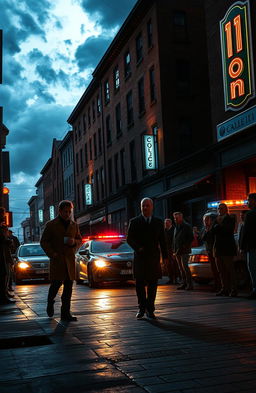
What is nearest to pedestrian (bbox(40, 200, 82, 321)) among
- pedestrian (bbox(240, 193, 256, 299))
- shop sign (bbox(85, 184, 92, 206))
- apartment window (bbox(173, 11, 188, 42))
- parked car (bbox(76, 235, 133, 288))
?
pedestrian (bbox(240, 193, 256, 299))

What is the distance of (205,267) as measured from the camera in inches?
518

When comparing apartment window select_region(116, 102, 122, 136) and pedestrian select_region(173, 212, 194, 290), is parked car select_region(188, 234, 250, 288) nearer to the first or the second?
pedestrian select_region(173, 212, 194, 290)

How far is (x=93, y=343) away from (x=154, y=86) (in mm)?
24696

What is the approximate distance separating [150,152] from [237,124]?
9161 mm

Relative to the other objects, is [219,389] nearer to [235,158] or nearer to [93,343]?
[93,343]

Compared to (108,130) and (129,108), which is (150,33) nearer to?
(129,108)

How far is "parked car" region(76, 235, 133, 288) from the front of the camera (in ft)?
51.7

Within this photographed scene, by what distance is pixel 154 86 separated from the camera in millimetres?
29547

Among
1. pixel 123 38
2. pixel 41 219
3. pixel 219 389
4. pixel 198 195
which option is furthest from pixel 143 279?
pixel 41 219

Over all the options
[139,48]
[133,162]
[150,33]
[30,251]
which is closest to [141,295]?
[30,251]

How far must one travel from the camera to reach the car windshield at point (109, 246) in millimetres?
17186

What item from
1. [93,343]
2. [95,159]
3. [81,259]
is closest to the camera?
[93,343]

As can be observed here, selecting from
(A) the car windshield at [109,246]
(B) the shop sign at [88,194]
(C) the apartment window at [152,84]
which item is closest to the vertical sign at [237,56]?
(A) the car windshield at [109,246]

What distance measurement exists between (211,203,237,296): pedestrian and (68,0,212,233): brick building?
11394mm
